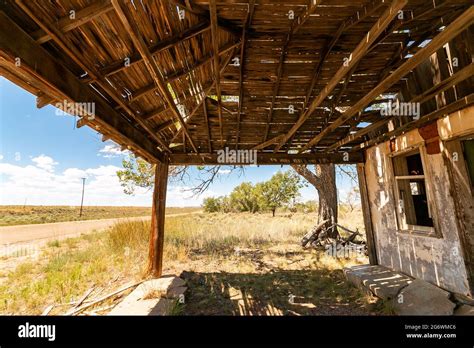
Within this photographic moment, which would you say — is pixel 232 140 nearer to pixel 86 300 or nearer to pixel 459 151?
pixel 459 151

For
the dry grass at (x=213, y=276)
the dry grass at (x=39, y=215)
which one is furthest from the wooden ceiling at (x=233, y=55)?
the dry grass at (x=39, y=215)

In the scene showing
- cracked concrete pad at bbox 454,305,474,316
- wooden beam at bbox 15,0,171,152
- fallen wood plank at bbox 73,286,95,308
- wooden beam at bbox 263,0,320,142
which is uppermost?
wooden beam at bbox 263,0,320,142

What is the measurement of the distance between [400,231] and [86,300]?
715 cm

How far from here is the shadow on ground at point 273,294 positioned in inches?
164

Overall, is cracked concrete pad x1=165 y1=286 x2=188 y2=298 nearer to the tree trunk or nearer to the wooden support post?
the wooden support post

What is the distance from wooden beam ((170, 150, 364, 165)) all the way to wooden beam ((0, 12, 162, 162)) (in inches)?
109

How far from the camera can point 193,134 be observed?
5.41m

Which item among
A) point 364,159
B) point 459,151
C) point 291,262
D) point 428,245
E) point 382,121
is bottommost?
point 291,262

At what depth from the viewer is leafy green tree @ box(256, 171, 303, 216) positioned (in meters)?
27.8

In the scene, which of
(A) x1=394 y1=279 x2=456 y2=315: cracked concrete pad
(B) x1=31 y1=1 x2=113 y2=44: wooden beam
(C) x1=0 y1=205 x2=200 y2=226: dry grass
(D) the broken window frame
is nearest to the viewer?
(B) x1=31 y1=1 x2=113 y2=44: wooden beam

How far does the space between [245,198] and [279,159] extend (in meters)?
26.1

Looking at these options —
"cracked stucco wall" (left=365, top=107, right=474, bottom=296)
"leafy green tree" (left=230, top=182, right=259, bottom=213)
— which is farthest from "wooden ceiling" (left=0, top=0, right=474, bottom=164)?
"leafy green tree" (left=230, top=182, right=259, bottom=213)
